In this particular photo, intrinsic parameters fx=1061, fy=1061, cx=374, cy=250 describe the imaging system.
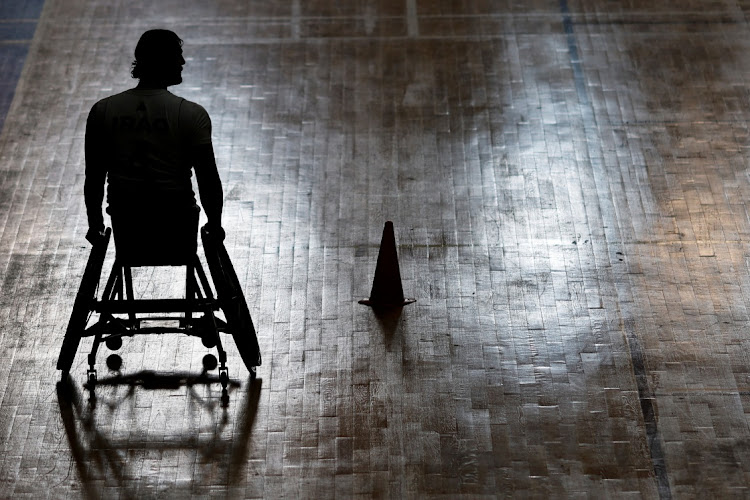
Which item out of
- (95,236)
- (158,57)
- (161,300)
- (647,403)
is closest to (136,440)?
(161,300)

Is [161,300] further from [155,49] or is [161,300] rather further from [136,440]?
[155,49]

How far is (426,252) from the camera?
24.7 ft

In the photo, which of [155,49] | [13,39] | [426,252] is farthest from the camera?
[13,39]

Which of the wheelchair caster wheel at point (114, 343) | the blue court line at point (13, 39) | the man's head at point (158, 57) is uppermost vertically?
the man's head at point (158, 57)

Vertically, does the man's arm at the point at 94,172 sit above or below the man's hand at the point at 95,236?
above

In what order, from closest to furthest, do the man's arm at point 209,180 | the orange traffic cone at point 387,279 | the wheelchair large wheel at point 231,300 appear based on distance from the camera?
the man's arm at point 209,180
the wheelchair large wheel at point 231,300
the orange traffic cone at point 387,279

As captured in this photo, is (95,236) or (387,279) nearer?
(95,236)

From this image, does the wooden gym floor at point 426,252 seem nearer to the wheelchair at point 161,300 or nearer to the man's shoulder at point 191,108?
the wheelchair at point 161,300

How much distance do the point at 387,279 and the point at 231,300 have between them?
1233 millimetres

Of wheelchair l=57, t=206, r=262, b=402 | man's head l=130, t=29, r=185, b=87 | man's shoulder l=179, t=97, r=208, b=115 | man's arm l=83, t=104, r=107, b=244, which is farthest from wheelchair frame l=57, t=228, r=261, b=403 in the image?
man's head l=130, t=29, r=185, b=87

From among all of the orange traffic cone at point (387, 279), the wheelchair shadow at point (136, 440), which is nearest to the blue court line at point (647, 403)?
the orange traffic cone at point (387, 279)

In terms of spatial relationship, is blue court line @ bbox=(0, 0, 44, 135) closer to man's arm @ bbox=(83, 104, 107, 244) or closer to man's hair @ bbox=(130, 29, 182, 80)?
man's arm @ bbox=(83, 104, 107, 244)

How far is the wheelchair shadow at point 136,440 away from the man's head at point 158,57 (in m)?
1.92

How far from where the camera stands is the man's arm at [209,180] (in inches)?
227
